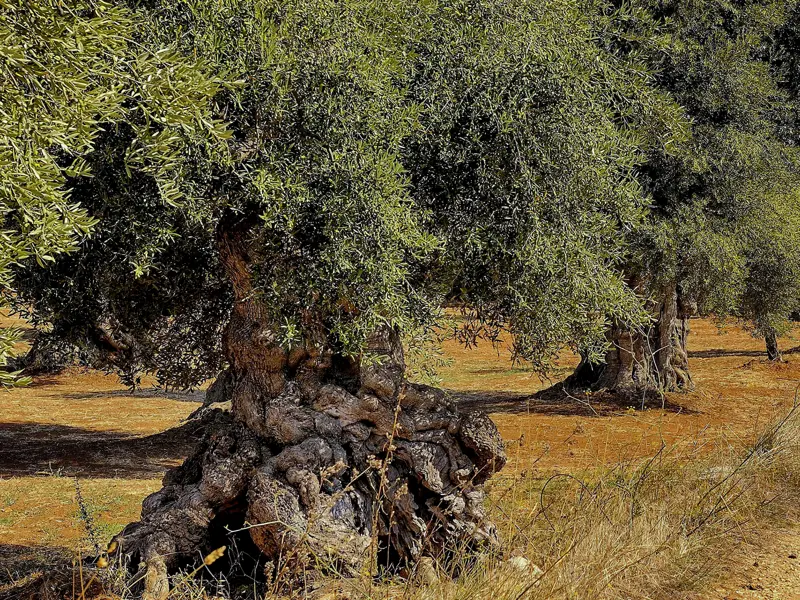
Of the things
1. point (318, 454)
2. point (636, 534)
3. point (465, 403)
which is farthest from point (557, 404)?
point (636, 534)

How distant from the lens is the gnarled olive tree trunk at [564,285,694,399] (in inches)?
810

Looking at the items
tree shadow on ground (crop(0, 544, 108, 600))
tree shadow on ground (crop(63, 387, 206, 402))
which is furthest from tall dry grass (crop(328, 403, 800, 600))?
tree shadow on ground (crop(63, 387, 206, 402))

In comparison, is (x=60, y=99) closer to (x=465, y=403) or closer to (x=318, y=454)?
(x=318, y=454)

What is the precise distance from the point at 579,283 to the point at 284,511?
294 centimetres

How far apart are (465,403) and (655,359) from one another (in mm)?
4737

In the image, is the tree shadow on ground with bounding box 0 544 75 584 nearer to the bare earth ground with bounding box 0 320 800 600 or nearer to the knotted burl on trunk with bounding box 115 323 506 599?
the bare earth ground with bounding box 0 320 800 600

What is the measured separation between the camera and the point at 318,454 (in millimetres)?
7359

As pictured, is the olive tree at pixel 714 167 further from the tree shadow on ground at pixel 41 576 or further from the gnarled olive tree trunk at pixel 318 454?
the tree shadow on ground at pixel 41 576

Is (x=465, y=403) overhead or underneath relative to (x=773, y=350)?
underneath

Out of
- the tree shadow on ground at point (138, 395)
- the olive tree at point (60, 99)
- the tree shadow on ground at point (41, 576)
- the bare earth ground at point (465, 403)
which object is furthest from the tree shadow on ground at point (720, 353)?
the olive tree at point (60, 99)

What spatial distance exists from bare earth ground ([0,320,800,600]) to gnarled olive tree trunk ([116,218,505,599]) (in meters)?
0.65

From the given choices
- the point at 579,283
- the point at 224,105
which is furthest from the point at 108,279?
the point at 579,283

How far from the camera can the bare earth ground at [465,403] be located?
8812 millimetres

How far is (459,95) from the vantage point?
A: 6.99 meters
